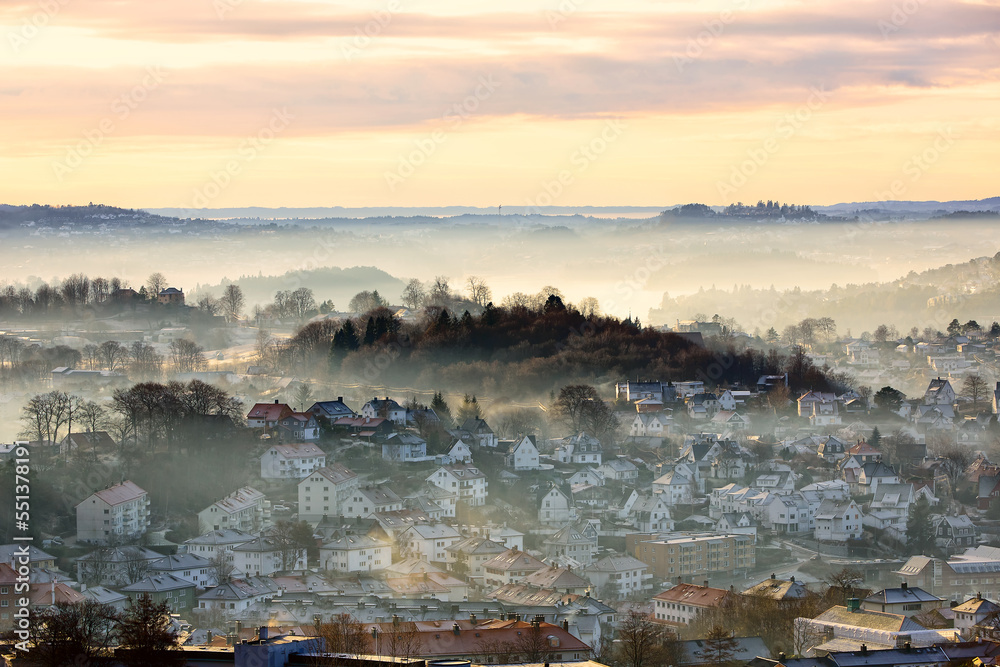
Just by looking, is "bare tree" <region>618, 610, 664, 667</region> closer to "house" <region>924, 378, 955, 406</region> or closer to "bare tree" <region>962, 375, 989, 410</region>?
"house" <region>924, 378, 955, 406</region>

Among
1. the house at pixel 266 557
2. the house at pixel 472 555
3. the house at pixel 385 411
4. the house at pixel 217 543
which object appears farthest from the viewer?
the house at pixel 385 411

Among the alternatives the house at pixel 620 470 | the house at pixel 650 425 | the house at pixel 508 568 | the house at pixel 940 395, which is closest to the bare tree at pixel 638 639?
the house at pixel 508 568

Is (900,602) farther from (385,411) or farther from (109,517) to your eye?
(385,411)

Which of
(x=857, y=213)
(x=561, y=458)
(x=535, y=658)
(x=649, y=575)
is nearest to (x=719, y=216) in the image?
(x=857, y=213)

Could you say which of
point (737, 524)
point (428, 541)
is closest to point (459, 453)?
point (737, 524)

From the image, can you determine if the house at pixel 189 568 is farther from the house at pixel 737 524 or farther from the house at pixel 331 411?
the house at pixel 331 411

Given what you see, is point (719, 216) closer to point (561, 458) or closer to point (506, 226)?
point (506, 226)

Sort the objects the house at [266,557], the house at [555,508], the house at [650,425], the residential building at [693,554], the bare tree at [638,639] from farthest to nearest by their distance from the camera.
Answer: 1. the house at [650,425]
2. the house at [555,508]
3. the residential building at [693,554]
4. the house at [266,557]
5. the bare tree at [638,639]
